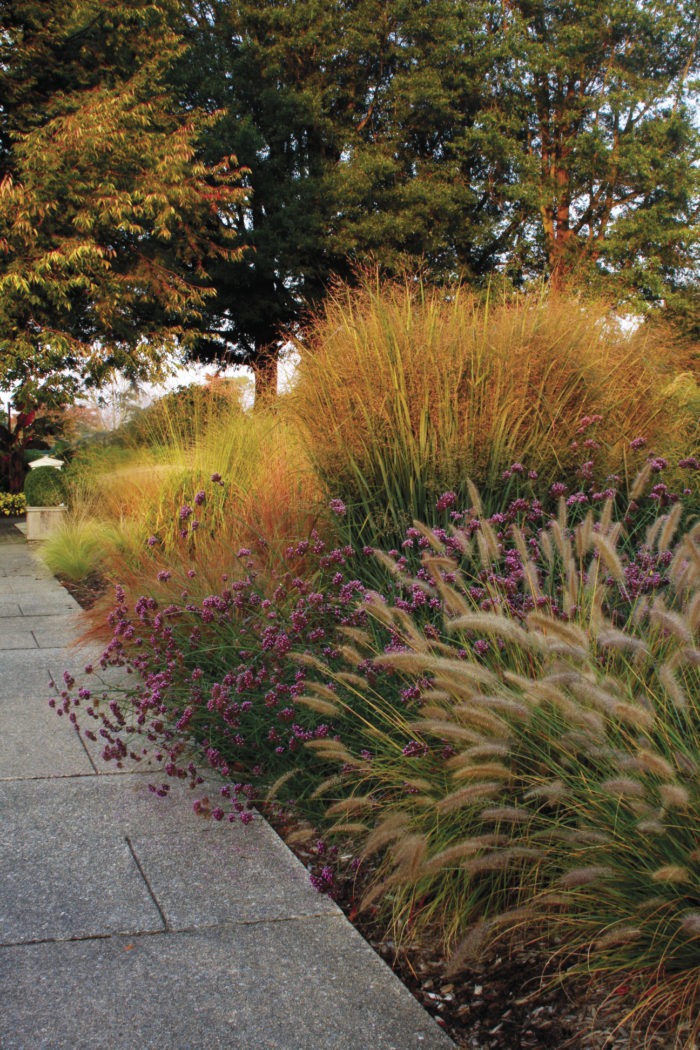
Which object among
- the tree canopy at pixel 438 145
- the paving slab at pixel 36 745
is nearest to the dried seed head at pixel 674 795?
the paving slab at pixel 36 745

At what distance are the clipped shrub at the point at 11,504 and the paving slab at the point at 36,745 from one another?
46.9 feet

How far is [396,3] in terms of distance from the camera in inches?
741

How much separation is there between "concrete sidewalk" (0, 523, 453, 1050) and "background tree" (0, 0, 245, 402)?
379 inches

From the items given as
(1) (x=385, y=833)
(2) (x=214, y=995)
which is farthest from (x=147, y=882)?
(1) (x=385, y=833)

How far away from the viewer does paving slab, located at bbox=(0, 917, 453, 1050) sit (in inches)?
63.0

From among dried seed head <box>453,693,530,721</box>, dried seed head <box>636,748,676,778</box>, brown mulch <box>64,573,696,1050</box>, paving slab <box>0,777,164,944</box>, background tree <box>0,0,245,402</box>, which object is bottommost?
brown mulch <box>64,573,696,1050</box>

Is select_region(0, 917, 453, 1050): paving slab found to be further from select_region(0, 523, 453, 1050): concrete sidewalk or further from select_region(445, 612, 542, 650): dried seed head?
select_region(445, 612, 542, 650): dried seed head

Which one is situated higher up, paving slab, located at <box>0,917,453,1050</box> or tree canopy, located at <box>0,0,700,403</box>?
tree canopy, located at <box>0,0,700,403</box>

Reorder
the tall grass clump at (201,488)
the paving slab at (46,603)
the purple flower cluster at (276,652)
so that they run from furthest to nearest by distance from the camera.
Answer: the paving slab at (46,603) < the tall grass clump at (201,488) < the purple flower cluster at (276,652)

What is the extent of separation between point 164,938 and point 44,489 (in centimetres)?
1041

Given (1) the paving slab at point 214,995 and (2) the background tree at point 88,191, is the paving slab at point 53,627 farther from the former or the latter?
(2) the background tree at point 88,191

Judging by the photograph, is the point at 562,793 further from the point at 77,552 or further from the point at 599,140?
the point at 599,140

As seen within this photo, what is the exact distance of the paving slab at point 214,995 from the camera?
1.60 metres

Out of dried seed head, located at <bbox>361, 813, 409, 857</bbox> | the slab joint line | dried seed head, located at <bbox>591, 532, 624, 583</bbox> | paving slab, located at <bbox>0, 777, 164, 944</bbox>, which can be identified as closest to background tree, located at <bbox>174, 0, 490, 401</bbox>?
paving slab, located at <bbox>0, 777, 164, 944</bbox>
